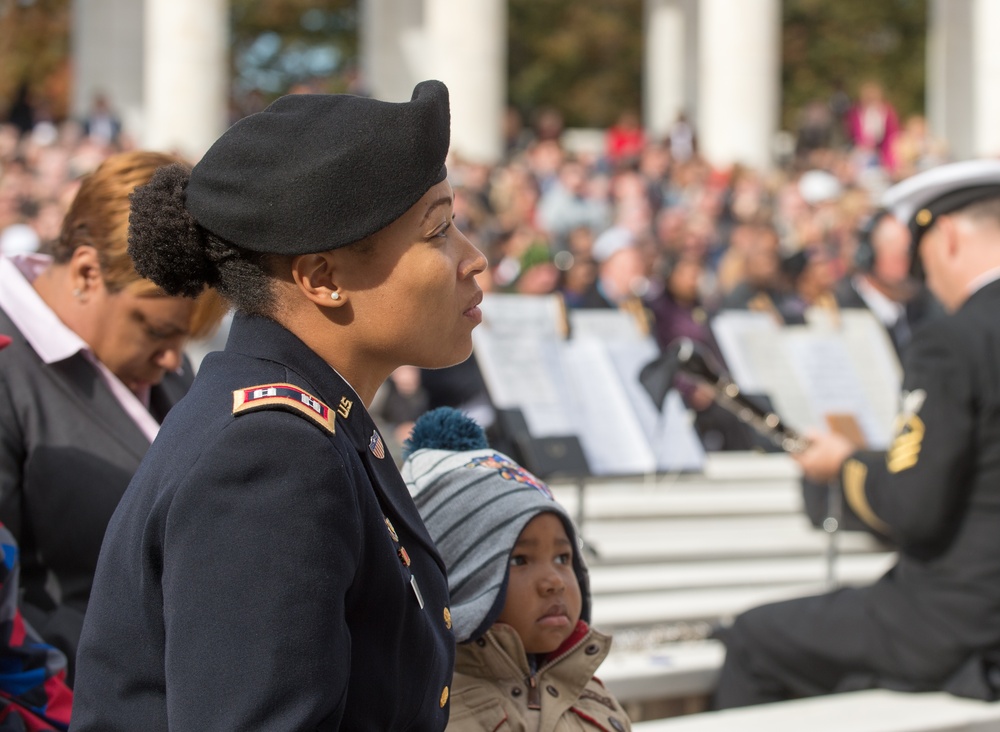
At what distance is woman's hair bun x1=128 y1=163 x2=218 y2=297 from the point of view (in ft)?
7.26

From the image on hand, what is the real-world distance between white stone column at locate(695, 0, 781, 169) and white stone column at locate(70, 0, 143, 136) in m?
9.73

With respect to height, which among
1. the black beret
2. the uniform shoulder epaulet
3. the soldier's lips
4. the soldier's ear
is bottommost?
the soldier's lips

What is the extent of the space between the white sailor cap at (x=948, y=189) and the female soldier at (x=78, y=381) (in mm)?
2797

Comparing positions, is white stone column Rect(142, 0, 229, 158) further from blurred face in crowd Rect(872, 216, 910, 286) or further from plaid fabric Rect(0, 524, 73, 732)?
plaid fabric Rect(0, 524, 73, 732)

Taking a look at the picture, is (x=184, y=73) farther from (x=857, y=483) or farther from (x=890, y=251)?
(x=857, y=483)

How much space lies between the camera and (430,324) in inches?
89.6

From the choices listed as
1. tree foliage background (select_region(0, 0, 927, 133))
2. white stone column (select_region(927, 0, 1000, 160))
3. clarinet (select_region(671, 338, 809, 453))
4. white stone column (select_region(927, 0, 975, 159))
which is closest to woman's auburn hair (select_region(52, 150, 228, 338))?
clarinet (select_region(671, 338, 809, 453))

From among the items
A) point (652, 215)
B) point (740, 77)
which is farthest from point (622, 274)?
point (740, 77)

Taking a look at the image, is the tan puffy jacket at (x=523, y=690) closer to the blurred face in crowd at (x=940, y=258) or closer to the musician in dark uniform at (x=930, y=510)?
the musician in dark uniform at (x=930, y=510)

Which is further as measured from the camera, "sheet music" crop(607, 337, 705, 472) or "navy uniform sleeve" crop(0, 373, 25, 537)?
"sheet music" crop(607, 337, 705, 472)

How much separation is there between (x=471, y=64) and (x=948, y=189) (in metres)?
18.4

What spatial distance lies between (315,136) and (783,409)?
602cm

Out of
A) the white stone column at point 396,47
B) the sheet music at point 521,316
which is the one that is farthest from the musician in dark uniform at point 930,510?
the white stone column at point 396,47

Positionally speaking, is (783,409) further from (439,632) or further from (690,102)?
(690,102)
